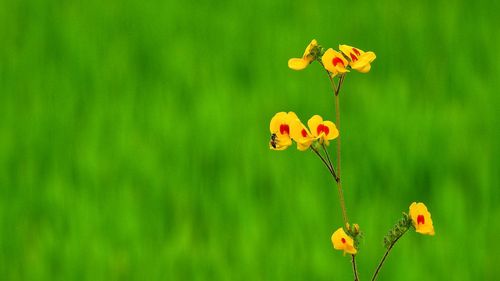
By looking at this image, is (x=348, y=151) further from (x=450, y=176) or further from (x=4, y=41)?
(x=4, y=41)

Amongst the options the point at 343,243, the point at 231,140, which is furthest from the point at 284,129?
the point at 231,140

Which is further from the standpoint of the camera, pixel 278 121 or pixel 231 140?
pixel 231 140

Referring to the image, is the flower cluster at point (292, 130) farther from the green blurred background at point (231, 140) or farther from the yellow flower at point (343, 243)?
the green blurred background at point (231, 140)

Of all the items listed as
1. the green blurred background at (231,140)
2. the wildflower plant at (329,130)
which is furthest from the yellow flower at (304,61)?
the green blurred background at (231,140)

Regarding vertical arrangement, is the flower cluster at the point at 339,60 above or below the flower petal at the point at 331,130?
above

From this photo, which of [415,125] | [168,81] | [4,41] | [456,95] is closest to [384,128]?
[415,125]

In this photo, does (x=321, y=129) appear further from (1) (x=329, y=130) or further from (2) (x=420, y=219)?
(2) (x=420, y=219)
